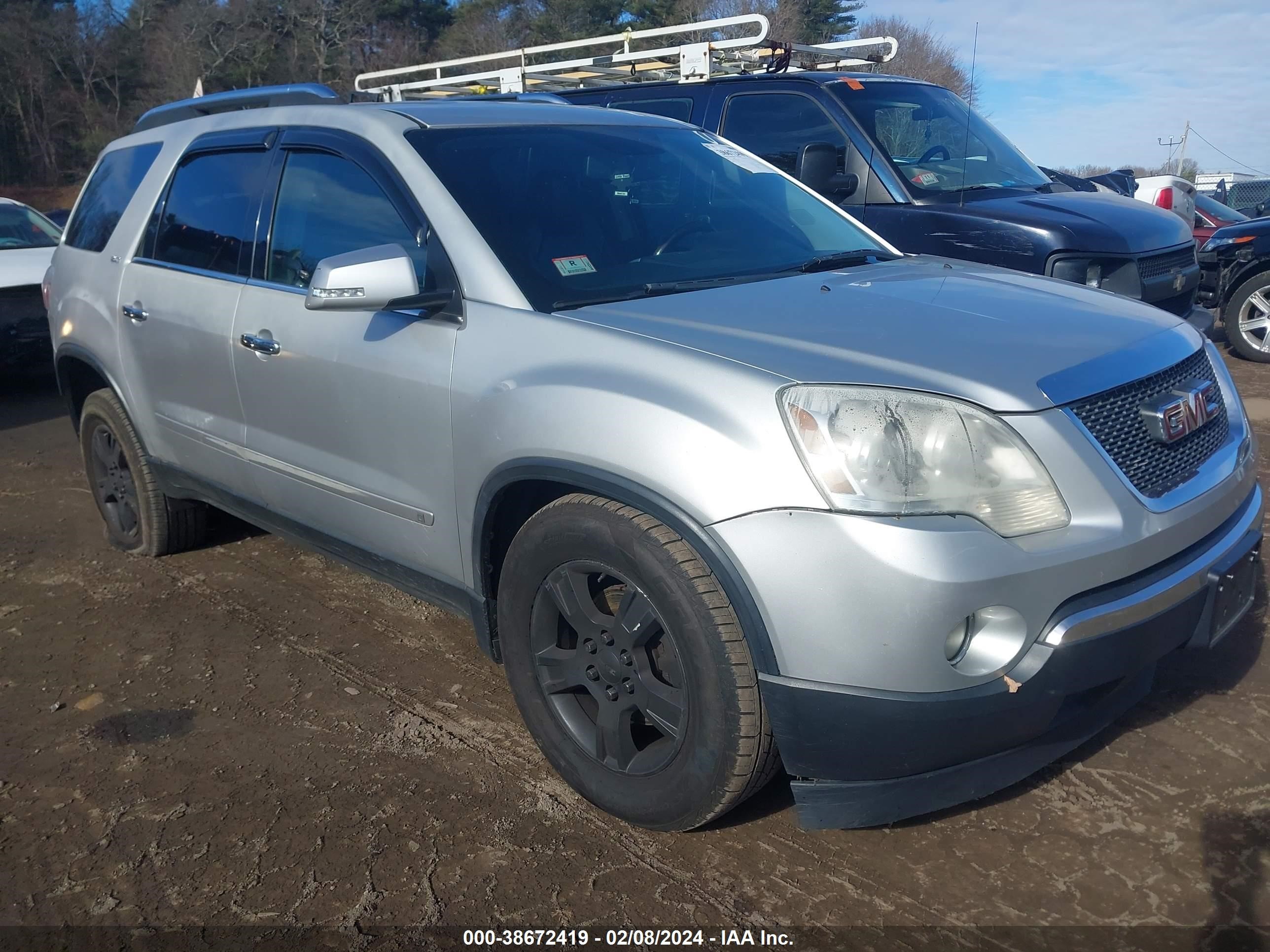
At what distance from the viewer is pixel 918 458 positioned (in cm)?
224

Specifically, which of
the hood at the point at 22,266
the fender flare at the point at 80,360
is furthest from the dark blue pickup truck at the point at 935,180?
the hood at the point at 22,266

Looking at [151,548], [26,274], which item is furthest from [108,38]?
[151,548]

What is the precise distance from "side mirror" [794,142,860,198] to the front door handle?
3.40 meters

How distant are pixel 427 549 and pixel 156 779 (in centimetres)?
102

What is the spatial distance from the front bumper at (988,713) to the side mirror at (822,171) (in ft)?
12.7

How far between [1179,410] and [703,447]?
47.6 inches

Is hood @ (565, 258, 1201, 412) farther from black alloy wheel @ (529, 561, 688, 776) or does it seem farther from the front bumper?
black alloy wheel @ (529, 561, 688, 776)

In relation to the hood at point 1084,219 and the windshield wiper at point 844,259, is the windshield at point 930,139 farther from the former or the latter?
the windshield wiper at point 844,259

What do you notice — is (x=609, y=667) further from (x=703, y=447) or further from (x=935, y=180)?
(x=935, y=180)

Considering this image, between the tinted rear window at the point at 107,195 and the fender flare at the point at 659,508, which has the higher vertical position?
the tinted rear window at the point at 107,195

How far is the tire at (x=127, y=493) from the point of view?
465cm

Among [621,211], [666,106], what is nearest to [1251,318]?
[666,106]

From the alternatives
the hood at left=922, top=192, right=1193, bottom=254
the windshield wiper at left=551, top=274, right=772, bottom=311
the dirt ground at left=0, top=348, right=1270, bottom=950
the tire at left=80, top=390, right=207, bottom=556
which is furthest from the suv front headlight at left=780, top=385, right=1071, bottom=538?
the hood at left=922, top=192, right=1193, bottom=254

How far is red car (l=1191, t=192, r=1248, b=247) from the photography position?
1298cm
